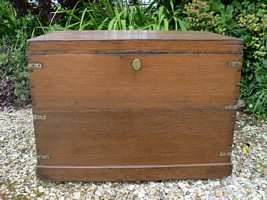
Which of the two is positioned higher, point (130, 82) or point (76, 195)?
point (130, 82)

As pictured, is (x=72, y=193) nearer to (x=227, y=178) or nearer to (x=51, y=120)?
(x=51, y=120)

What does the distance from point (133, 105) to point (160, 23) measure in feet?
4.28

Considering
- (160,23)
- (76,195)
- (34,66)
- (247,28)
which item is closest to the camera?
(34,66)

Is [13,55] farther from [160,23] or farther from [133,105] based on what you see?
[133,105]

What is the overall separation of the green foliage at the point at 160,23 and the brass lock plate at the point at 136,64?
1.14 meters

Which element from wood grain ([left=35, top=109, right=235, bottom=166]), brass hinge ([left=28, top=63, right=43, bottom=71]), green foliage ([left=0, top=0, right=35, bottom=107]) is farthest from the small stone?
green foliage ([left=0, top=0, right=35, bottom=107])

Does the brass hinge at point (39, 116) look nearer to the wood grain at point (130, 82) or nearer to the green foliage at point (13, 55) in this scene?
the wood grain at point (130, 82)

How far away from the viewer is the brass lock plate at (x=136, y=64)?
1444 millimetres

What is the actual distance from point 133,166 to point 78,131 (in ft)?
0.99

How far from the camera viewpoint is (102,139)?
156 cm

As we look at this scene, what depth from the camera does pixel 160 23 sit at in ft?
Answer: 8.70

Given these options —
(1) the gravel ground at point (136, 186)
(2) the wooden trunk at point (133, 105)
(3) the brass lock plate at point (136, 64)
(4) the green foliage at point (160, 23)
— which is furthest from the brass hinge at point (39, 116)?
(4) the green foliage at point (160, 23)

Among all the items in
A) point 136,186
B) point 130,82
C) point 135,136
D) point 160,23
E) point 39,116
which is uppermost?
point 160,23

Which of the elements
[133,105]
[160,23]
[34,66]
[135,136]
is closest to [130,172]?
[135,136]
